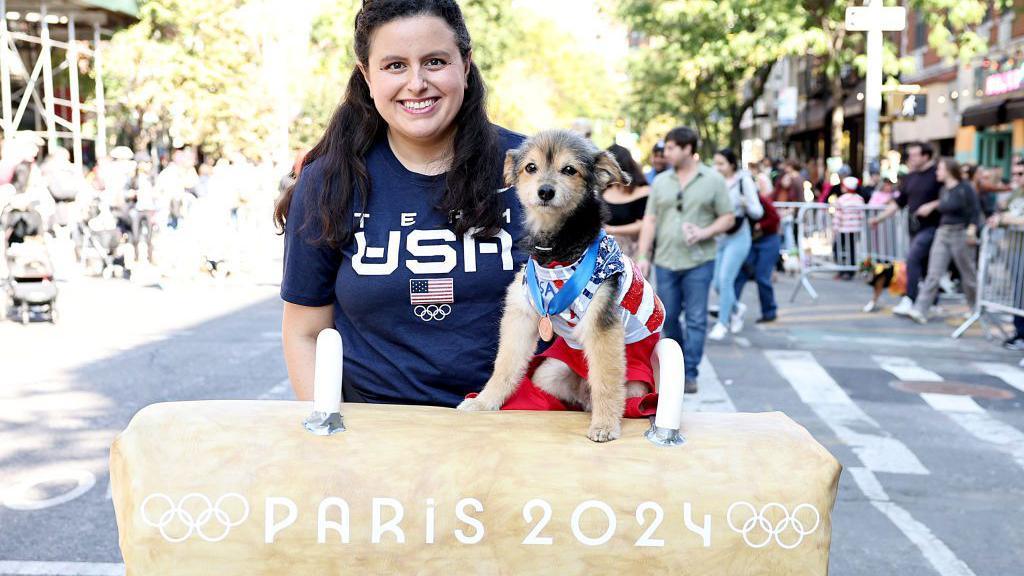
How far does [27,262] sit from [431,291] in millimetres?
10580

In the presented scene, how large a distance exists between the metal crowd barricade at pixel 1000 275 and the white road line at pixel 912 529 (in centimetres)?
596

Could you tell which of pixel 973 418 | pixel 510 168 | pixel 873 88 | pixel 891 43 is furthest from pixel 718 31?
pixel 510 168

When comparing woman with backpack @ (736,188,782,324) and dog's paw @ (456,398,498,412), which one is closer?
dog's paw @ (456,398,498,412)

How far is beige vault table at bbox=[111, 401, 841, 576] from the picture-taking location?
198 cm

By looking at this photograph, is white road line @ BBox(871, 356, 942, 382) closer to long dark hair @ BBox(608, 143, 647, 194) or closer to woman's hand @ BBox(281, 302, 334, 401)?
long dark hair @ BBox(608, 143, 647, 194)

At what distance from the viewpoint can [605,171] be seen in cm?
301

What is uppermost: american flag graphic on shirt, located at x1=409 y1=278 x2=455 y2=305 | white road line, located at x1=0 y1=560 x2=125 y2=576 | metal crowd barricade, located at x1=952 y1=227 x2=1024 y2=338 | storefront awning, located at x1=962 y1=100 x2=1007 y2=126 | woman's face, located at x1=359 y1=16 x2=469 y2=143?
storefront awning, located at x1=962 y1=100 x2=1007 y2=126

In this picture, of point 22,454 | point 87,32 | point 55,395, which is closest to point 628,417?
point 22,454

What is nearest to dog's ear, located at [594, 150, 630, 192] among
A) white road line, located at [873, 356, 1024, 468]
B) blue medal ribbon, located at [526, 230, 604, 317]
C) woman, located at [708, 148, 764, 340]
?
blue medal ribbon, located at [526, 230, 604, 317]

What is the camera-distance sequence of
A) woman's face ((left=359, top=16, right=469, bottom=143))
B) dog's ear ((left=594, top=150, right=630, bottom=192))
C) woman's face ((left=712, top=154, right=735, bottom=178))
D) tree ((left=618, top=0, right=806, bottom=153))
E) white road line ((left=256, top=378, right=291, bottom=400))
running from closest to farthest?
woman's face ((left=359, top=16, right=469, bottom=143))
dog's ear ((left=594, top=150, right=630, bottom=192))
white road line ((left=256, top=378, right=291, bottom=400))
woman's face ((left=712, top=154, right=735, bottom=178))
tree ((left=618, top=0, right=806, bottom=153))

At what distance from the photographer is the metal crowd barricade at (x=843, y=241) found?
15586mm

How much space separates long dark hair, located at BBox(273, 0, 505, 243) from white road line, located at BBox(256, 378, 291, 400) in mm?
5446

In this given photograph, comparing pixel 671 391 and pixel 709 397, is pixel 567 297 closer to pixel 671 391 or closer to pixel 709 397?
pixel 671 391

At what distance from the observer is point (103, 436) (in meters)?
6.88
